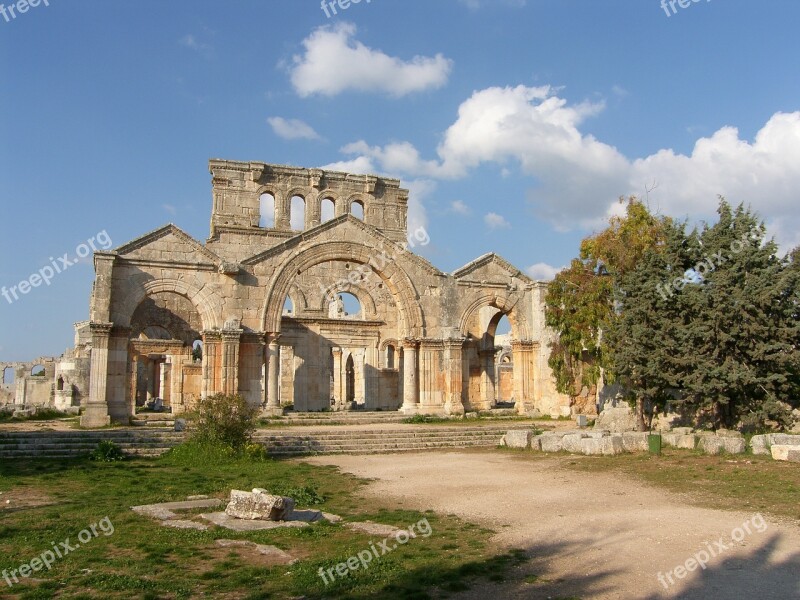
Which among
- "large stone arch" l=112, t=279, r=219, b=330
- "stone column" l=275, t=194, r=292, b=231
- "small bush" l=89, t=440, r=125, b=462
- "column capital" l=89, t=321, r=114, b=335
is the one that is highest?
"stone column" l=275, t=194, r=292, b=231

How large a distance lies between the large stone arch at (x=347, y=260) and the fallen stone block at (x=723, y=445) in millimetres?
12781

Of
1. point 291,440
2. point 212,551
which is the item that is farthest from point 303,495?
point 291,440

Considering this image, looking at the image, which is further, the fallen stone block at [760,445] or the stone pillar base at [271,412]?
the stone pillar base at [271,412]

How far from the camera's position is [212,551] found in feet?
24.1

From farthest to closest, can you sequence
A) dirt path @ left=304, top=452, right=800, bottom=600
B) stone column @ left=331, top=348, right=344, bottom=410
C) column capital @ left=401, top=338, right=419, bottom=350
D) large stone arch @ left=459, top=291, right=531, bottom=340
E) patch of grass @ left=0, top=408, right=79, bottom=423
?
stone column @ left=331, top=348, right=344, bottom=410
large stone arch @ left=459, top=291, right=531, bottom=340
patch of grass @ left=0, top=408, right=79, bottom=423
column capital @ left=401, top=338, right=419, bottom=350
dirt path @ left=304, top=452, right=800, bottom=600

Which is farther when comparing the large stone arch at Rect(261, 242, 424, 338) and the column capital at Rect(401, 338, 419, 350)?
the column capital at Rect(401, 338, 419, 350)

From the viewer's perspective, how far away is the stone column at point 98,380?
21672 millimetres

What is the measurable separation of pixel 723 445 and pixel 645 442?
182 cm

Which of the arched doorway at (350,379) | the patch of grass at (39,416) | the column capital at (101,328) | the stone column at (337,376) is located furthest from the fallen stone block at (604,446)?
the arched doorway at (350,379)

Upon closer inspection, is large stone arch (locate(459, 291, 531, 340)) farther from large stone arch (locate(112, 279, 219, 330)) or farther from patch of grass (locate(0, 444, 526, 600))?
patch of grass (locate(0, 444, 526, 600))

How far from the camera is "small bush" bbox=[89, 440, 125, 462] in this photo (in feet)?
50.4

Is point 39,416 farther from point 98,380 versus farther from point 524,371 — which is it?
point 524,371

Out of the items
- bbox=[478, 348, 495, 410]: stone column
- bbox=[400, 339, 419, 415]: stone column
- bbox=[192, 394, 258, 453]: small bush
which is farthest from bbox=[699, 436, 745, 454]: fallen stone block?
bbox=[478, 348, 495, 410]: stone column

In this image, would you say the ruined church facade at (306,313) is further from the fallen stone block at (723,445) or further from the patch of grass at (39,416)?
the fallen stone block at (723,445)
